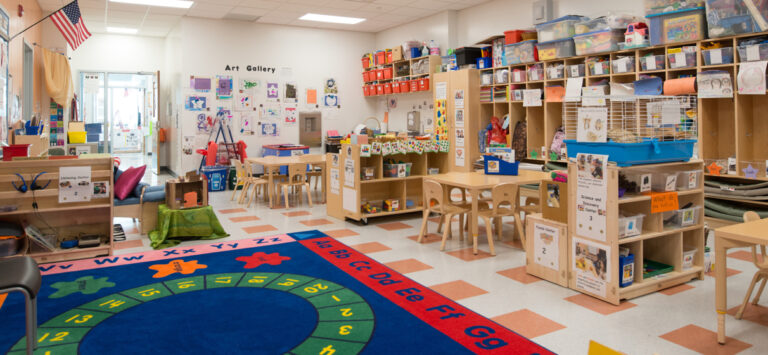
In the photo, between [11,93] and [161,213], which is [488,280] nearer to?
[161,213]

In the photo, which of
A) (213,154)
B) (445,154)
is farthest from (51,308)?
(213,154)

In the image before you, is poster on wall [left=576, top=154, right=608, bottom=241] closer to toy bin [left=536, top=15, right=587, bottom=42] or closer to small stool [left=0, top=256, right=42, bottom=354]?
small stool [left=0, top=256, right=42, bottom=354]

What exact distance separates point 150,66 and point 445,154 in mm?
9159

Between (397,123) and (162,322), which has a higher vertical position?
(397,123)

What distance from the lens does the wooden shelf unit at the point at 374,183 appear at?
650 cm

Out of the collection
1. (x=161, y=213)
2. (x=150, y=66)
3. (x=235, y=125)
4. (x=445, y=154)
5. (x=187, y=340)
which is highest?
(x=150, y=66)

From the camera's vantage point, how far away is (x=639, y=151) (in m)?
3.67

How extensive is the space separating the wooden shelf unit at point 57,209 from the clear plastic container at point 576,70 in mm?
5824

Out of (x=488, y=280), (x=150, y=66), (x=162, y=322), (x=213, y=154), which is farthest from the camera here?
(x=150, y=66)

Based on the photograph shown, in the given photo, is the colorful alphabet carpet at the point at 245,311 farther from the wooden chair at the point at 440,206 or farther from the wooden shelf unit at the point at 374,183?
the wooden shelf unit at the point at 374,183

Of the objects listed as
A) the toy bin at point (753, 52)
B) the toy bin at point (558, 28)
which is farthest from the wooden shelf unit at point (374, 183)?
the toy bin at point (753, 52)

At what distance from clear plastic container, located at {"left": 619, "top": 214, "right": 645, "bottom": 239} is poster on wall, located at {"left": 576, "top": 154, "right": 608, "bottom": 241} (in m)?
0.14

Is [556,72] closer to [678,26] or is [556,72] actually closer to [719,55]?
[678,26]

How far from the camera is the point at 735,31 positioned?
544 cm
